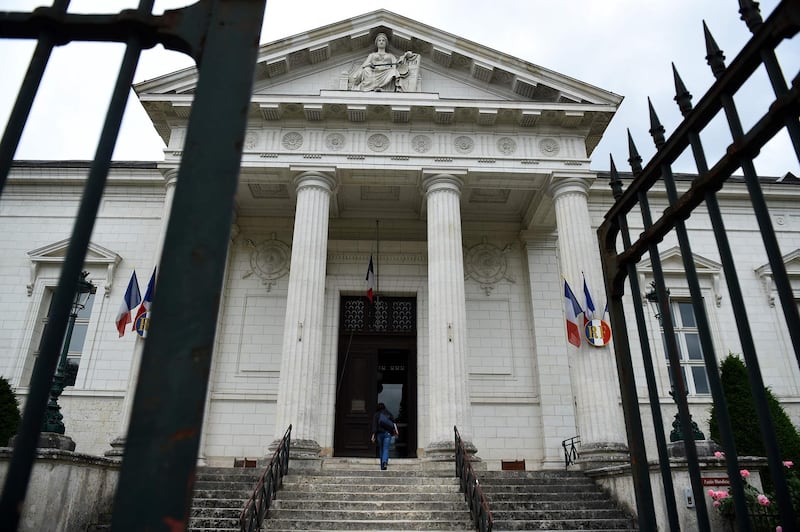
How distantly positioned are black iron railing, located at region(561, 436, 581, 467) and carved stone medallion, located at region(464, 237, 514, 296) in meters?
4.97

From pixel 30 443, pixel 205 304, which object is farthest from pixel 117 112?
pixel 30 443

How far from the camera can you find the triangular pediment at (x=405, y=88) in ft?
51.7

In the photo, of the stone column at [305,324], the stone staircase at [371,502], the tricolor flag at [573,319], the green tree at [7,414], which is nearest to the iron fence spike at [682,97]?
the stone staircase at [371,502]

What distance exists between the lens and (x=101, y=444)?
16094mm

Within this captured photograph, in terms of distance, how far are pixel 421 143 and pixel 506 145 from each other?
237cm

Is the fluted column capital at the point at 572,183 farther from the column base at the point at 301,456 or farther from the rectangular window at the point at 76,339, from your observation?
the rectangular window at the point at 76,339

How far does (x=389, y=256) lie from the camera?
1884 centimetres

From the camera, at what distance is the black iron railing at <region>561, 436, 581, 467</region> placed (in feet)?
51.6

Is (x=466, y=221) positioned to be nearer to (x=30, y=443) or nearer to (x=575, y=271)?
(x=575, y=271)

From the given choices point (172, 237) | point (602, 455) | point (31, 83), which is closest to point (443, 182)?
point (602, 455)

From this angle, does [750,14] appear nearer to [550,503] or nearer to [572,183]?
[550,503]

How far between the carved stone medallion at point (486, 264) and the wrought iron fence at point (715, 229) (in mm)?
15771

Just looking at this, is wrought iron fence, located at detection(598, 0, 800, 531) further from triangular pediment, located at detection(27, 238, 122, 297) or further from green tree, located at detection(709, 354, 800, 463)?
triangular pediment, located at detection(27, 238, 122, 297)

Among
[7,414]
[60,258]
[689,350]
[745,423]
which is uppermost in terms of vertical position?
[60,258]
